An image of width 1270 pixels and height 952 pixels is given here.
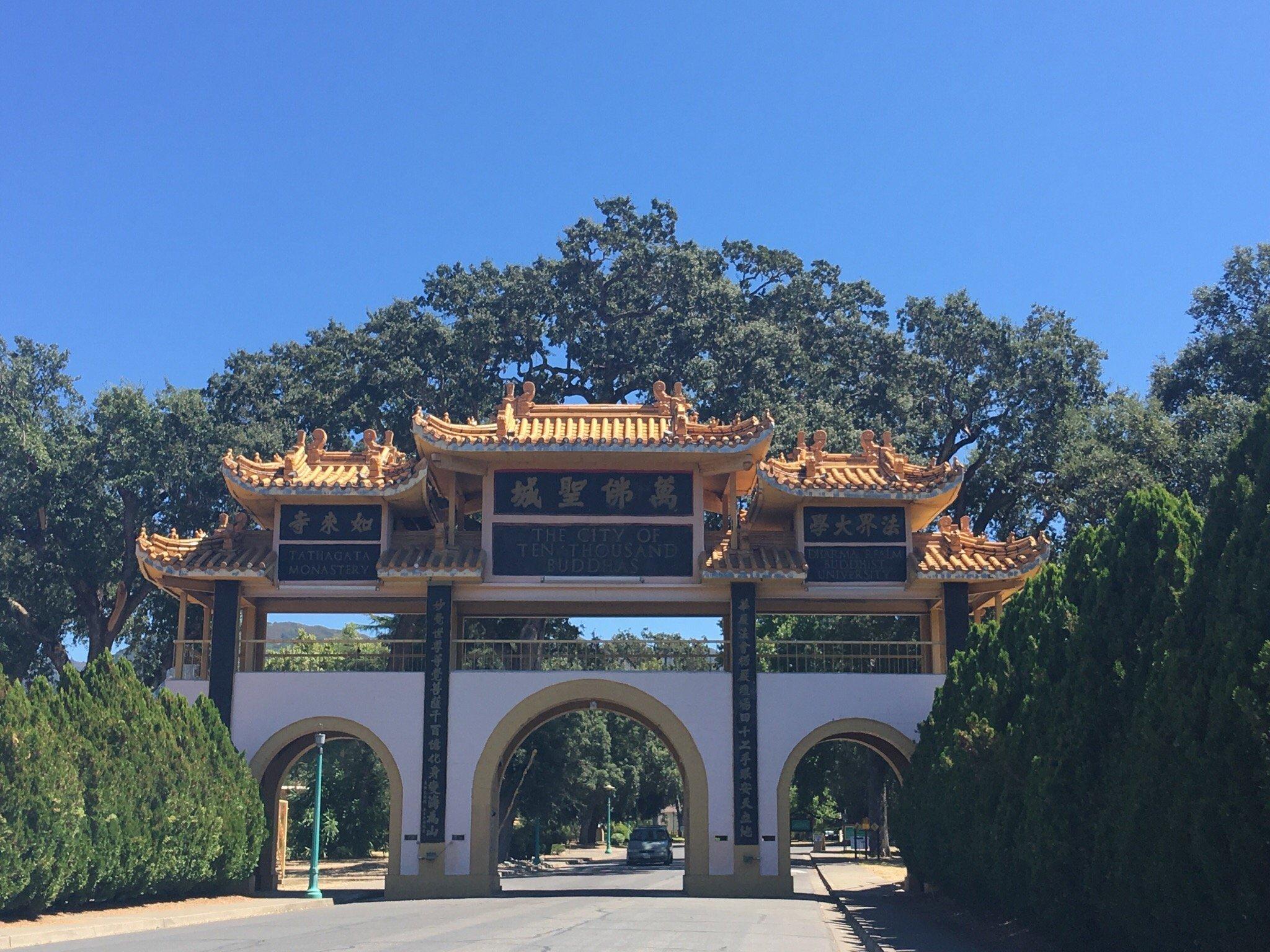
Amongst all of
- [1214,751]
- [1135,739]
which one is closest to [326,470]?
[1135,739]

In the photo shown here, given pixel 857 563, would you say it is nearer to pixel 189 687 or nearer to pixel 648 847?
pixel 189 687

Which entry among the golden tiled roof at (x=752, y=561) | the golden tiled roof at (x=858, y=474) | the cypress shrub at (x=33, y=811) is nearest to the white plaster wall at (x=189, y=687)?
the cypress shrub at (x=33, y=811)

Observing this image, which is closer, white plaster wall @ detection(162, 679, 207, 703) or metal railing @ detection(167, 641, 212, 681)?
white plaster wall @ detection(162, 679, 207, 703)

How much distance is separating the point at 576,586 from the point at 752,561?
10.4 feet

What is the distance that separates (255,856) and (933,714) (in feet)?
37.9

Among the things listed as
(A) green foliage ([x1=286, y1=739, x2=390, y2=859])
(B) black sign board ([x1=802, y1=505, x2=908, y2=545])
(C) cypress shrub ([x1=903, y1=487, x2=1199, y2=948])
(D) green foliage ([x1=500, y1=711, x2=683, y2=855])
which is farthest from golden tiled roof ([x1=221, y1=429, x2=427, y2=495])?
(A) green foliage ([x1=286, y1=739, x2=390, y2=859])

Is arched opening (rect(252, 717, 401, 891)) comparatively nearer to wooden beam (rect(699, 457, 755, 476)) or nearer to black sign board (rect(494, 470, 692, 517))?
black sign board (rect(494, 470, 692, 517))

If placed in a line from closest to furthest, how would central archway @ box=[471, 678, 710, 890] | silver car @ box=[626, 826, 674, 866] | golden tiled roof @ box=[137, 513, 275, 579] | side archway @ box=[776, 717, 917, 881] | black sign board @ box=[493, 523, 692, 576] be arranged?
central archway @ box=[471, 678, 710, 890], side archway @ box=[776, 717, 917, 881], golden tiled roof @ box=[137, 513, 275, 579], black sign board @ box=[493, 523, 692, 576], silver car @ box=[626, 826, 674, 866]

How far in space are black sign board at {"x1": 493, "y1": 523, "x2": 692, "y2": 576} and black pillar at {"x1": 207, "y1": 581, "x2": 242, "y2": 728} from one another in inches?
190

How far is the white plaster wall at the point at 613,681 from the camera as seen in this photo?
22.4 m

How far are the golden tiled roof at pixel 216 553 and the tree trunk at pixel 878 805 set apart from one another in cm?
2182

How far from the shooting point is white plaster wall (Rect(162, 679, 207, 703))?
76.0 feet

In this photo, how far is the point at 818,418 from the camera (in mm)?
33875

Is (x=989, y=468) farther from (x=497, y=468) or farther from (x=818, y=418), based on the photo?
(x=497, y=468)
